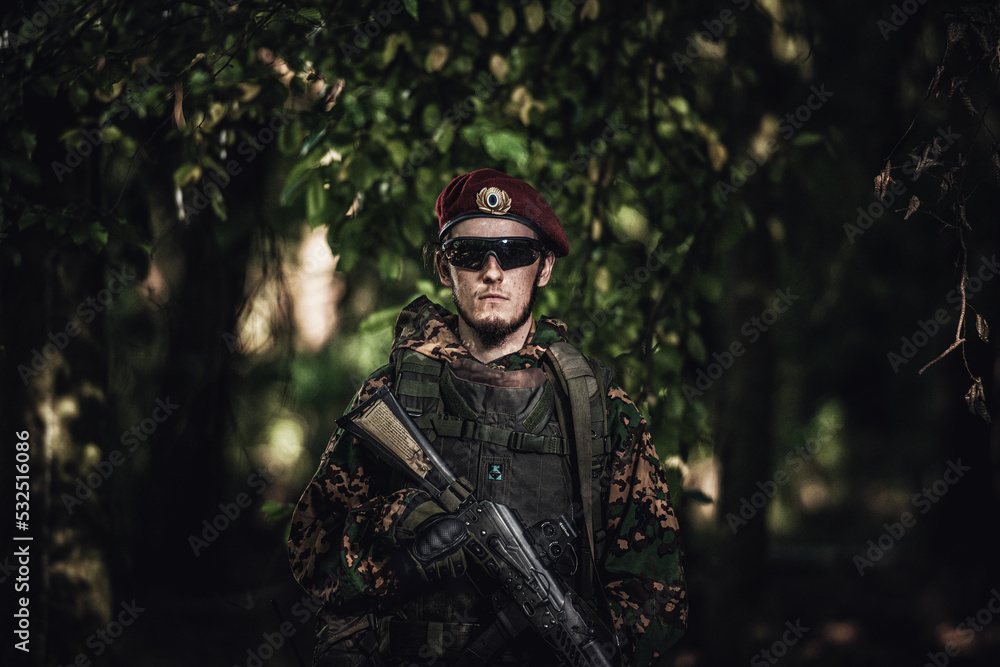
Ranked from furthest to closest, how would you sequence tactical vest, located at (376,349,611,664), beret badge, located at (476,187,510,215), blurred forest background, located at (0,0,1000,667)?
blurred forest background, located at (0,0,1000,667) → beret badge, located at (476,187,510,215) → tactical vest, located at (376,349,611,664)

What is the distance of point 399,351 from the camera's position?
241 centimetres

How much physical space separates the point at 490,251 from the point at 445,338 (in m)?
0.30

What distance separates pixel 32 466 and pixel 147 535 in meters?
3.68

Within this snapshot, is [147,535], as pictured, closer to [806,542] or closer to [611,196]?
[611,196]

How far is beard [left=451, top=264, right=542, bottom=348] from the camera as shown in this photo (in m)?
2.33

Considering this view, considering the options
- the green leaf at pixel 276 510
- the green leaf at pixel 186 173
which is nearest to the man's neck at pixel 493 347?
the green leaf at pixel 276 510

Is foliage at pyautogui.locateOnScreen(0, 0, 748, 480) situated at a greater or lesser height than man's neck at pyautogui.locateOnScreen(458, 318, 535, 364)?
greater

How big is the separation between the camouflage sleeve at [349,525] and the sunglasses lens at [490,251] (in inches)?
15.8

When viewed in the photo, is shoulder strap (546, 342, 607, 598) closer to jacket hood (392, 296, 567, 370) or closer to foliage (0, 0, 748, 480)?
jacket hood (392, 296, 567, 370)

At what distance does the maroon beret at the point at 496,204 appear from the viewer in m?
2.34

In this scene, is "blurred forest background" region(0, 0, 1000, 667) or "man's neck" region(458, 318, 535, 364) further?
"blurred forest background" region(0, 0, 1000, 667)

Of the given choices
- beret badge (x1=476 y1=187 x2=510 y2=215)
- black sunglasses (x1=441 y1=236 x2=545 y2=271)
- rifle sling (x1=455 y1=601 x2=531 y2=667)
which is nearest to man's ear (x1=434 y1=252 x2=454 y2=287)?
black sunglasses (x1=441 y1=236 x2=545 y2=271)

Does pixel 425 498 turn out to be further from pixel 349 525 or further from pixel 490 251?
pixel 490 251

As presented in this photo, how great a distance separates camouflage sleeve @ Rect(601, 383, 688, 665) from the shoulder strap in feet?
0.21
